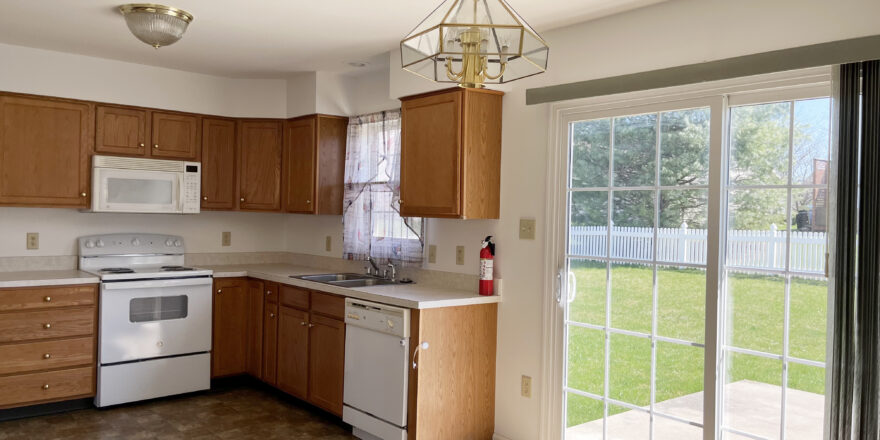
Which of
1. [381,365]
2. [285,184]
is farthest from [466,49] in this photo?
[285,184]

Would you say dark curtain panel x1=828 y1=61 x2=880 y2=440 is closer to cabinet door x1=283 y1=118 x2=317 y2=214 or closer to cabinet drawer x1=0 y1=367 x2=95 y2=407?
cabinet door x1=283 y1=118 x2=317 y2=214

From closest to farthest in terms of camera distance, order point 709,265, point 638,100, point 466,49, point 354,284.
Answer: point 466,49 < point 709,265 < point 638,100 < point 354,284

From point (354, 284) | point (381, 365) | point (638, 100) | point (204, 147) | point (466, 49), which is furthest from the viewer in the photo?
point (204, 147)

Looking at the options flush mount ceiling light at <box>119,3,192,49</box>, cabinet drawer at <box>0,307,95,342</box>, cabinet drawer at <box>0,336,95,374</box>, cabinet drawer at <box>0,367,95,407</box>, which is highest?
flush mount ceiling light at <box>119,3,192,49</box>

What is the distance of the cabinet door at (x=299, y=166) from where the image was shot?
4781mm

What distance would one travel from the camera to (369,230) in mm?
4504

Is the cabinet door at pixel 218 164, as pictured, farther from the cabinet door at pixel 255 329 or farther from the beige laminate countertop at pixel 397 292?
the cabinet door at pixel 255 329

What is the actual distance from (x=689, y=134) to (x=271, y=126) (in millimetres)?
3315

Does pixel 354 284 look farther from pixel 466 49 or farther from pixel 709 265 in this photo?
pixel 466 49

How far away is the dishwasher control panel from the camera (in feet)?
11.0

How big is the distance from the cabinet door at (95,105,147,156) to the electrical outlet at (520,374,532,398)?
10.3 feet

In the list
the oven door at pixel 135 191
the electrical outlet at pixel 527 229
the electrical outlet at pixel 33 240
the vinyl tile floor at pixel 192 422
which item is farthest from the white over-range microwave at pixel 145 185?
the electrical outlet at pixel 527 229

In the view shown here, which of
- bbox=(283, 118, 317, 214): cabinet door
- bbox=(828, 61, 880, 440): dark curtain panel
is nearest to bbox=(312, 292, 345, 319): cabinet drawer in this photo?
bbox=(283, 118, 317, 214): cabinet door

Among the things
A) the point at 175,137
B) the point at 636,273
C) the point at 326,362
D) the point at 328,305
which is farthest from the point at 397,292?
the point at 175,137
